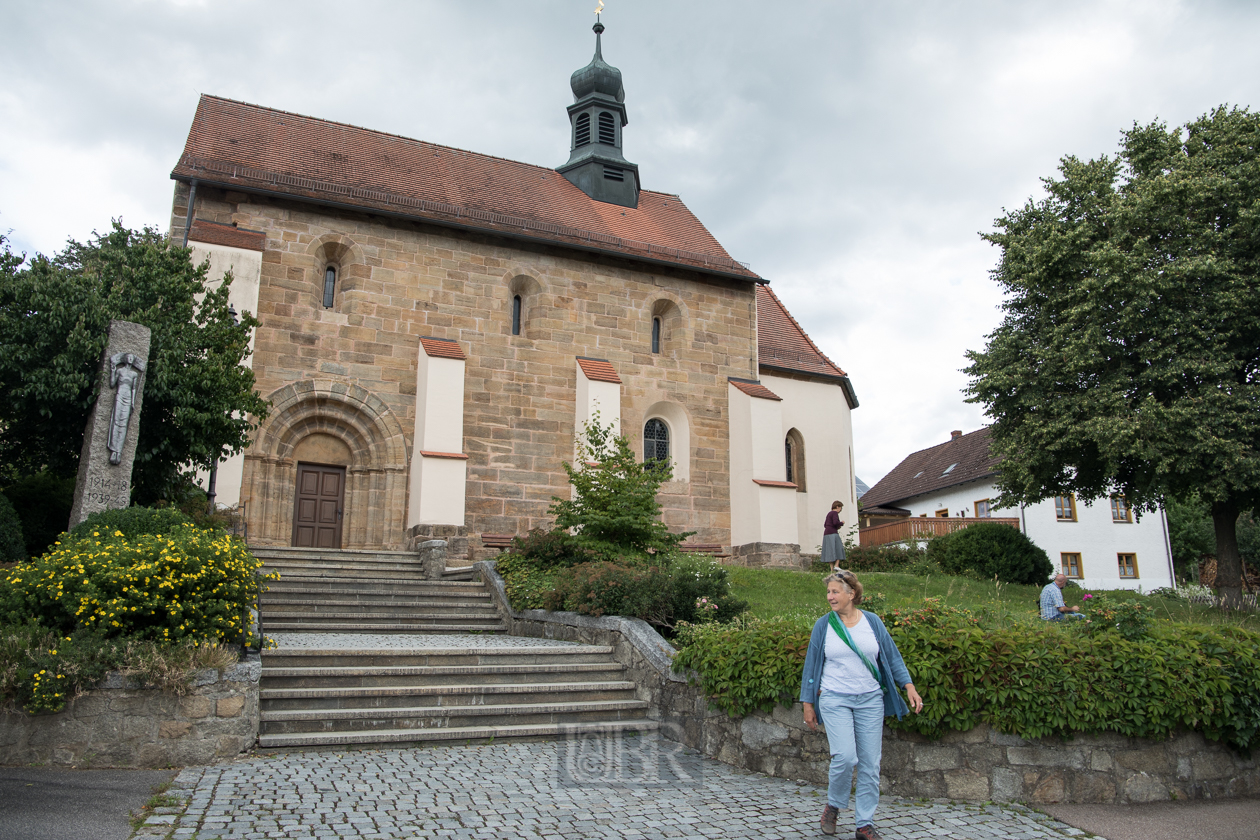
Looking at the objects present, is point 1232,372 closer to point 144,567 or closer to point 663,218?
point 663,218

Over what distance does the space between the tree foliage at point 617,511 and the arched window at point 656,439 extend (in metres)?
5.79

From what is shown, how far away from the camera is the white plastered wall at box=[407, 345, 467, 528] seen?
15.8 meters

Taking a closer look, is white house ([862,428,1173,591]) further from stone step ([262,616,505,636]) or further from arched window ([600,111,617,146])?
stone step ([262,616,505,636])

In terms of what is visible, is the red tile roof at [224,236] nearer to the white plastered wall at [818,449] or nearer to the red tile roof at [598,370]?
the red tile roof at [598,370]

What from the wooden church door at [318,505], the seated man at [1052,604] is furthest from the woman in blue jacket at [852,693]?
the wooden church door at [318,505]

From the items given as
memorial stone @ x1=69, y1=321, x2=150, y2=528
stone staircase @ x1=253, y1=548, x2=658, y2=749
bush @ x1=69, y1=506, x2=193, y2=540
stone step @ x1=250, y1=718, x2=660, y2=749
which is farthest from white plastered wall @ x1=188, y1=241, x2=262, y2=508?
stone step @ x1=250, y1=718, x2=660, y2=749

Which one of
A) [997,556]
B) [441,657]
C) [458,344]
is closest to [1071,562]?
[997,556]

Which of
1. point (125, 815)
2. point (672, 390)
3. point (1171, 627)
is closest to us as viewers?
point (125, 815)

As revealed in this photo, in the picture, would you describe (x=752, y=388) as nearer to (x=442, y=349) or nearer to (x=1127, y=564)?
(x=442, y=349)

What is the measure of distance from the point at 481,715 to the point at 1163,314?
523 inches

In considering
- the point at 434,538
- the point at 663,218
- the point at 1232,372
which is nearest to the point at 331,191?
the point at 434,538

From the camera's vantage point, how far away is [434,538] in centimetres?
1538

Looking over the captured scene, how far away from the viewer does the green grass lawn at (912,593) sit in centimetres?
1246

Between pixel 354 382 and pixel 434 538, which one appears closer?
pixel 434 538
